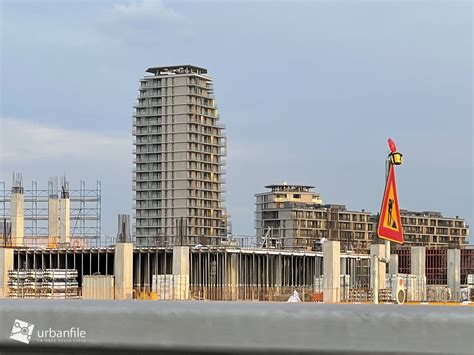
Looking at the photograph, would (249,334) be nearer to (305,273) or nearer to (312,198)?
(305,273)

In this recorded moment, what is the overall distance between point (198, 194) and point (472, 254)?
1173 inches

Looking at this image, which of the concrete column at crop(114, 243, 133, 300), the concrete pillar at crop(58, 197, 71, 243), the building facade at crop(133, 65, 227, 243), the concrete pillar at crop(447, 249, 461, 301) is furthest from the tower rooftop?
the concrete column at crop(114, 243, 133, 300)

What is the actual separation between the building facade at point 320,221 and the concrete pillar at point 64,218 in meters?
37.4

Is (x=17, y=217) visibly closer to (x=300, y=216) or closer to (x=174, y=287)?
(x=174, y=287)

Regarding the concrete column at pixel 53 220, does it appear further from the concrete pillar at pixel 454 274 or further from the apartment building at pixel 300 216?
the apartment building at pixel 300 216

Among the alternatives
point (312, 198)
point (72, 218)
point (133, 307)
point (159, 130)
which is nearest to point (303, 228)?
point (312, 198)

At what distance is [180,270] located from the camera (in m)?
40.7

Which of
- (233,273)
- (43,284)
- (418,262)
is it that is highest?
(418,262)

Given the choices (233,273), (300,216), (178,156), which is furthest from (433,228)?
(233,273)

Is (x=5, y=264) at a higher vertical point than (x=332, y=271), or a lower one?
higher

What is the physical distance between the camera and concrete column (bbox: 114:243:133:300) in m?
40.8

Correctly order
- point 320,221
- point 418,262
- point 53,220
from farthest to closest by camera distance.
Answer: point 320,221 → point 53,220 → point 418,262

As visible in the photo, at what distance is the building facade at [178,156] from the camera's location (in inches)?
3374

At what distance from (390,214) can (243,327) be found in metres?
1.56
